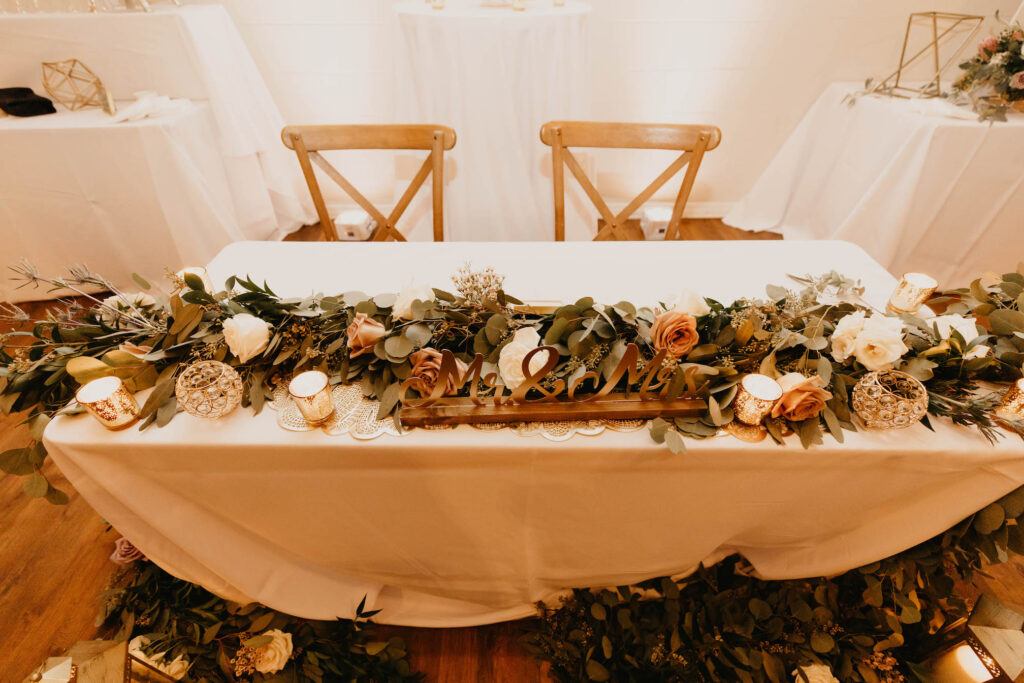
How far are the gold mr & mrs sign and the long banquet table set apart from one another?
1.3 inches

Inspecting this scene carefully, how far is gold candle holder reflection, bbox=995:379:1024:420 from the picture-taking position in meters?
0.75

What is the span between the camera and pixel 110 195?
208cm

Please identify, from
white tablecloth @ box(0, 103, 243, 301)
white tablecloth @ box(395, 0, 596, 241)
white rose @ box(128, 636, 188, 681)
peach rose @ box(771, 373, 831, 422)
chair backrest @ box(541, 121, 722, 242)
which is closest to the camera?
peach rose @ box(771, 373, 831, 422)

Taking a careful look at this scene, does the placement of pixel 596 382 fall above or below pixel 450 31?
below

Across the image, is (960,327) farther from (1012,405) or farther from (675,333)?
(675,333)

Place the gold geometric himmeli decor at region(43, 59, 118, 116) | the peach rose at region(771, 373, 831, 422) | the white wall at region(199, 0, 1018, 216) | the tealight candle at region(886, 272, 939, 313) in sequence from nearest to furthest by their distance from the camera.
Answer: the peach rose at region(771, 373, 831, 422)
the tealight candle at region(886, 272, 939, 313)
the gold geometric himmeli decor at region(43, 59, 118, 116)
the white wall at region(199, 0, 1018, 216)

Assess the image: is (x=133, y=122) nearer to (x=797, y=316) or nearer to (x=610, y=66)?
(x=610, y=66)

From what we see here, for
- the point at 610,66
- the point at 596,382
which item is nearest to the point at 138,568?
the point at 596,382

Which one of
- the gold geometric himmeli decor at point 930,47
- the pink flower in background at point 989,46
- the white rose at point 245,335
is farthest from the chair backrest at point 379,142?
the pink flower in background at point 989,46

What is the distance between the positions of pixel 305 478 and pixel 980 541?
1.29 metres

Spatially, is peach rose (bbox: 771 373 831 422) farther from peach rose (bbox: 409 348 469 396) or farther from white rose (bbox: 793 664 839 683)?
white rose (bbox: 793 664 839 683)

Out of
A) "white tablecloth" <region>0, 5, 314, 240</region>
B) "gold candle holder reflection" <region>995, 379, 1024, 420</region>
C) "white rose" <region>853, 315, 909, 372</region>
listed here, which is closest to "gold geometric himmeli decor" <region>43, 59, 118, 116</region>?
"white tablecloth" <region>0, 5, 314, 240</region>

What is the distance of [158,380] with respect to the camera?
83 centimetres

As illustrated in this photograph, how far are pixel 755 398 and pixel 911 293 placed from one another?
0.53 meters
